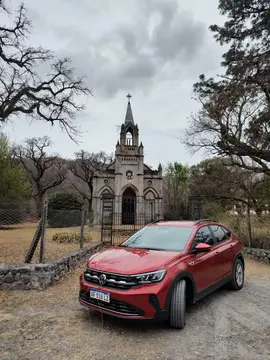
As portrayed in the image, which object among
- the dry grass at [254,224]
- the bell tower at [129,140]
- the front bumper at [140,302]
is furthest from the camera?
the bell tower at [129,140]

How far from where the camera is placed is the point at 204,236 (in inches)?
206

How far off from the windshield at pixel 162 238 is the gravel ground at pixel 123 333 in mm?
1136

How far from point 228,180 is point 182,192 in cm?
1452

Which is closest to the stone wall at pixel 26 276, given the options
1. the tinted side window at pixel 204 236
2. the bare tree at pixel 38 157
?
the tinted side window at pixel 204 236

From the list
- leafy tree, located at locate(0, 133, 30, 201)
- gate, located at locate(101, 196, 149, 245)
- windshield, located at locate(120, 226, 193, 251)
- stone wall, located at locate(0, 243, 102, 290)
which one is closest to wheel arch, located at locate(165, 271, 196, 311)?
windshield, located at locate(120, 226, 193, 251)

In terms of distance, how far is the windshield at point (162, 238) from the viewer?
4.69 metres

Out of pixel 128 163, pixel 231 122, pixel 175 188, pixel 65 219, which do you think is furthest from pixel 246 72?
pixel 175 188

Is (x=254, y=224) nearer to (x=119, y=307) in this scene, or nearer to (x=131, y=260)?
(x=131, y=260)

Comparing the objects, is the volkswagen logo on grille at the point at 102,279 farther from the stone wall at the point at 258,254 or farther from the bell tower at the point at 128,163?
the bell tower at the point at 128,163

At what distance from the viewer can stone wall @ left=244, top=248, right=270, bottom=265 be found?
9.62 meters

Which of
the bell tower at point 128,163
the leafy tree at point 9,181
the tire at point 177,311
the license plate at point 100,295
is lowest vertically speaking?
the tire at point 177,311

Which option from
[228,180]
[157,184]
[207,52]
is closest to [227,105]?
[207,52]

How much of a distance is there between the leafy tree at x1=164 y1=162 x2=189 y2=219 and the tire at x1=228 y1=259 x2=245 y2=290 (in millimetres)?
22005

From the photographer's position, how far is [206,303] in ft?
16.7
